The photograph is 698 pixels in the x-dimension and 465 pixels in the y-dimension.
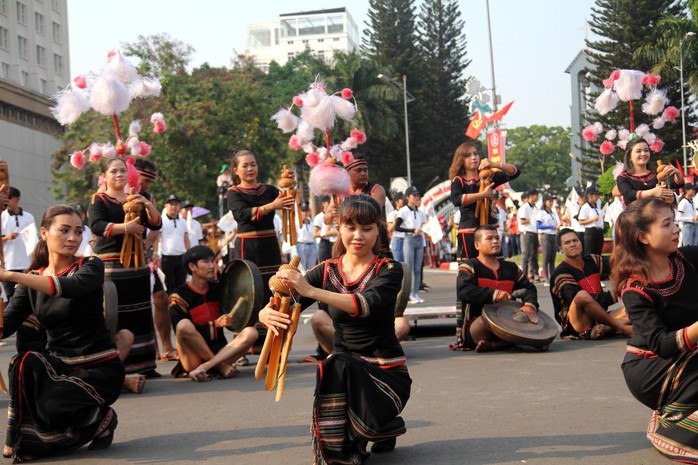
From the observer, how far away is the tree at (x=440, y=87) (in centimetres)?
6538

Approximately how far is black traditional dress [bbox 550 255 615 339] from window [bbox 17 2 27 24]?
56232 millimetres

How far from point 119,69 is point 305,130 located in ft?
6.69

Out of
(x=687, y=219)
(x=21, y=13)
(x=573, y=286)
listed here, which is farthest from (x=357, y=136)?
(x=21, y=13)

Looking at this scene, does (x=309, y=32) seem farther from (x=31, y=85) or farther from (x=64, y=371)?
(x=64, y=371)

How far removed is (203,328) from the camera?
8602mm

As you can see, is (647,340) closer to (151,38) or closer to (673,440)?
(673,440)

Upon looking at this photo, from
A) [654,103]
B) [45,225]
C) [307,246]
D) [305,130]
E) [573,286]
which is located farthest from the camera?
[307,246]

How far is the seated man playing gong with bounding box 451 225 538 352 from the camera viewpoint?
9.20 metres

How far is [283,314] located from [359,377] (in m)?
0.55

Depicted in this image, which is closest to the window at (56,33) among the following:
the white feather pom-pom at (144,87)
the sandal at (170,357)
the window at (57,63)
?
the window at (57,63)

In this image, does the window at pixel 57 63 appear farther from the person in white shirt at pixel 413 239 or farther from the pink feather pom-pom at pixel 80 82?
the pink feather pom-pom at pixel 80 82

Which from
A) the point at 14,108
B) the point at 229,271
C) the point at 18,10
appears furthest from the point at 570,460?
the point at 18,10

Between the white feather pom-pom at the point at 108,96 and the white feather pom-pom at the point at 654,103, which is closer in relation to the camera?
the white feather pom-pom at the point at 108,96

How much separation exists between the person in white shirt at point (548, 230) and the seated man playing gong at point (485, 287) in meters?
9.70
